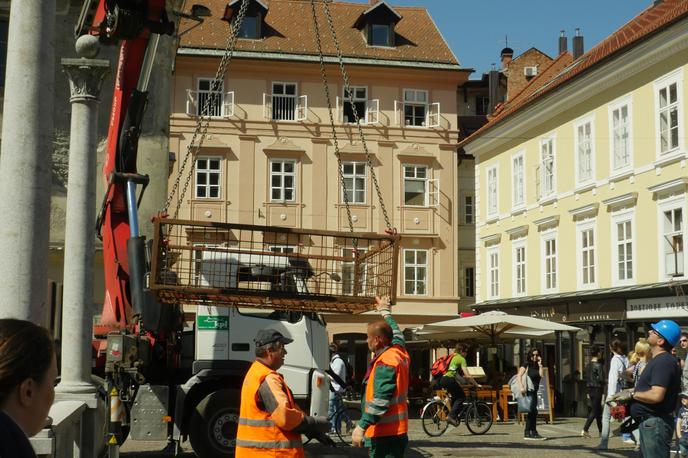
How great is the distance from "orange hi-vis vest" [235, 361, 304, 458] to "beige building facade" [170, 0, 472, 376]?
114ft

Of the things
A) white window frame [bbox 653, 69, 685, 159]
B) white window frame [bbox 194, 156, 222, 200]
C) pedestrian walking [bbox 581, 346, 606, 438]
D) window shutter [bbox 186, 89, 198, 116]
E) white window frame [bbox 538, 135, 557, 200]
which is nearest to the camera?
pedestrian walking [bbox 581, 346, 606, 438]

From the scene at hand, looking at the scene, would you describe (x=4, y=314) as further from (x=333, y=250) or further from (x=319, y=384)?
(x=319, y=384)

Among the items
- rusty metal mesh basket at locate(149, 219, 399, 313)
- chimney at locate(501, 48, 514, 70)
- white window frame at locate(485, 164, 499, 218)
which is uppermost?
chimney at locate(501, 48, 514, 70)

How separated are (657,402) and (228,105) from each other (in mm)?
36417

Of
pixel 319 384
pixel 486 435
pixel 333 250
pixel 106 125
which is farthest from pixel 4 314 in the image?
pixel 106 125

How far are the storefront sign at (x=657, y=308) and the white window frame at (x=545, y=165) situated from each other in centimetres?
711

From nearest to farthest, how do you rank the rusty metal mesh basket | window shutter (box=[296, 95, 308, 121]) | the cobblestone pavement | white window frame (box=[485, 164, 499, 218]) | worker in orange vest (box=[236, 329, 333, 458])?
worker in orange vest (box=[236, 329, 333, 458]) → the rusty metal mesh basket → the cobblestone pavement → white window frame (box=[485, 164, 499, 218]) → window shutter (box=[296, 95, 308, 121])

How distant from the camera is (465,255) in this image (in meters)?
51.6

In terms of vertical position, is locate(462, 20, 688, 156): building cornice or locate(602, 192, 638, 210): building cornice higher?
locate(462, 20, 688, 156): building cornice

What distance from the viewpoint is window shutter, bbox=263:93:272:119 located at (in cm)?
4316

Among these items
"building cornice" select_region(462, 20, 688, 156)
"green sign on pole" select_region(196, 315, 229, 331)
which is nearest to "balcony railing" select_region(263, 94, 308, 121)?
"building cornice" select_region(462, 20, 688, 156)

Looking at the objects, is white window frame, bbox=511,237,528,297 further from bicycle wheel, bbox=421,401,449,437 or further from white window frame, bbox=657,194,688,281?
bicycle wheel, bbox=421,401,449,437

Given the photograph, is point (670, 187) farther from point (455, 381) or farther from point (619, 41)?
point (619, 41)

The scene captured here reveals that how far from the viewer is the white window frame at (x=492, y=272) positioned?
3866 centimetres
